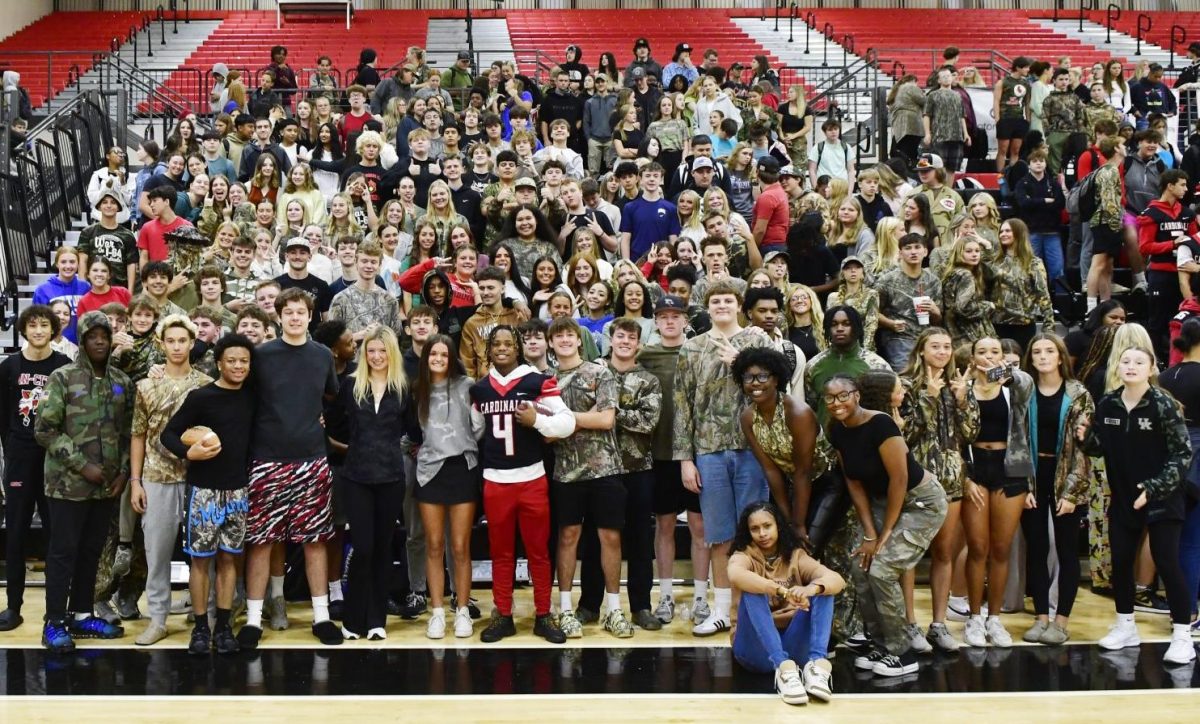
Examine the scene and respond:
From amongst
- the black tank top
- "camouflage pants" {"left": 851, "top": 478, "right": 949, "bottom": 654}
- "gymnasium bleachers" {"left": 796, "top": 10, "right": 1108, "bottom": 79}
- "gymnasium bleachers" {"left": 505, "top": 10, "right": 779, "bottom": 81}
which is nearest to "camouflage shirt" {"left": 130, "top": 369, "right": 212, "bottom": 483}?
"camouflage pants" {"left": 851, "top": 478, "right": 949, "bottom": 654}

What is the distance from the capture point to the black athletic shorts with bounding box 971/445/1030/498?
7051mm

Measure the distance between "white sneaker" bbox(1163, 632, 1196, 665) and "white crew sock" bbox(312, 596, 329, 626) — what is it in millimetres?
4058

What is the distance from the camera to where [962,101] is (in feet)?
46.4

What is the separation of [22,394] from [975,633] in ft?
16.1

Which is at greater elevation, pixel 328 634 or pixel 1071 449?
pixel 1071 449

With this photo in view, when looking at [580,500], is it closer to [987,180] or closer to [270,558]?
[270,558]

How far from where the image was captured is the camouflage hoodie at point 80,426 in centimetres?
702

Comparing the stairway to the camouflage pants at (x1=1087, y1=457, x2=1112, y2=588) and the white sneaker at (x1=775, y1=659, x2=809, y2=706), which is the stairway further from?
the white sneaker at (x1=775, y1=659, x2=809, y2=706)

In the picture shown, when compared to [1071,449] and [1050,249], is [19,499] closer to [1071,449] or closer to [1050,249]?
[1071,449]

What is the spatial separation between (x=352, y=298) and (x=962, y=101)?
783 cm

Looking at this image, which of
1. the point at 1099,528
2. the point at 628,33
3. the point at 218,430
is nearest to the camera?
the point at 218,430

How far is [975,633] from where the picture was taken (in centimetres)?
707

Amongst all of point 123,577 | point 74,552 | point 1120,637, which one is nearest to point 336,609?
point 123,577

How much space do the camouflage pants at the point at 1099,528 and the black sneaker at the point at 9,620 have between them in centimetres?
567
